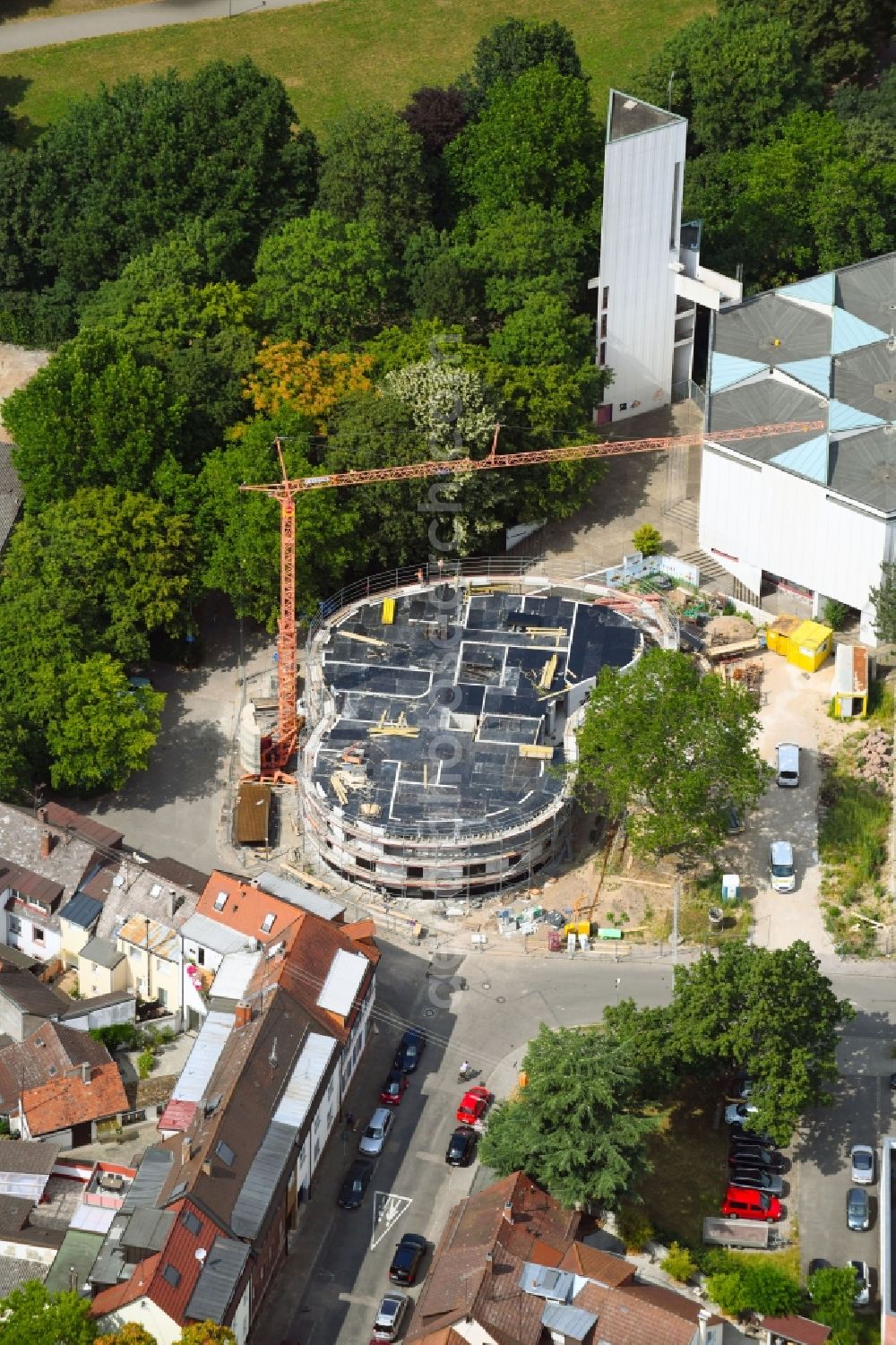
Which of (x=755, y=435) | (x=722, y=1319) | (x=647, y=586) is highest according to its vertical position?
(x=755, y=435)

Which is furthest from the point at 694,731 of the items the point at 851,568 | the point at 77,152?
the point at 77,152

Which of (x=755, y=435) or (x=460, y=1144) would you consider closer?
(x=460, y=1144)

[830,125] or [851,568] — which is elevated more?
[830,125]

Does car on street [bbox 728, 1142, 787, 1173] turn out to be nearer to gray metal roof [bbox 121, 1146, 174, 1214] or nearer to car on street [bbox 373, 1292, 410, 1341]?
car on street [bbox 373, 1292, 410, 1341]

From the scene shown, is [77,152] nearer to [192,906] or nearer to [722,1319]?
[192,906]

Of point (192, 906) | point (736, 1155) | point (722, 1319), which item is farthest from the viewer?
point (192, 906)

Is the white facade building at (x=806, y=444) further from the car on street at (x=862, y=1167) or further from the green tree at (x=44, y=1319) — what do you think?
the green tree at (x=44, y=1319)
